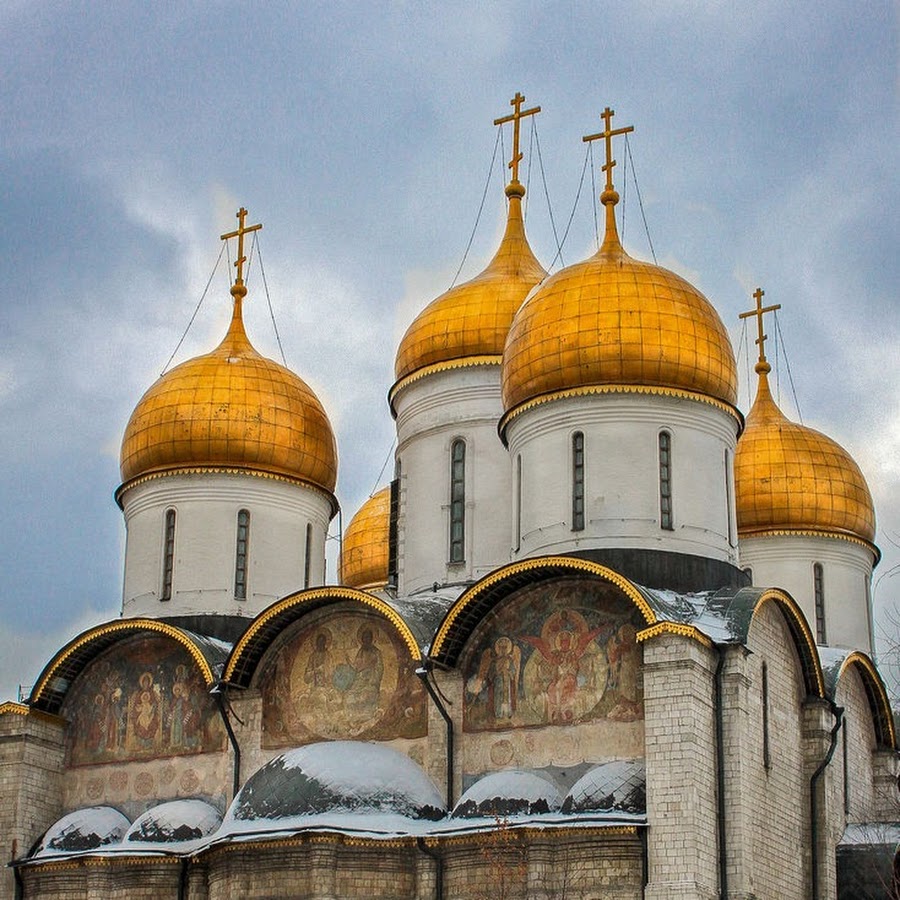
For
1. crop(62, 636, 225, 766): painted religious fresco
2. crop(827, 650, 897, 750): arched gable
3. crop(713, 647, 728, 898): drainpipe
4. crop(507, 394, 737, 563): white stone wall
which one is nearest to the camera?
crop(713, 647, 728, 898): drainpipe

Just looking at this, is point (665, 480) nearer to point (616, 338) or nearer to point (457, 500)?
point (616, 338)

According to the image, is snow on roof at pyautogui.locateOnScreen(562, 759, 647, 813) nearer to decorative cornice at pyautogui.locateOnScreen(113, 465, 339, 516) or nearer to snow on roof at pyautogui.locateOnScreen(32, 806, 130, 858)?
snow on roof at pyautogui.locateOnScreen(32, 806, 130, 858)

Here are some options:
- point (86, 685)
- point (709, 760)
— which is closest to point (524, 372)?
point (709, 760)

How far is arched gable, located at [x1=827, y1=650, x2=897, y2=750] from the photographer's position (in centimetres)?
1832

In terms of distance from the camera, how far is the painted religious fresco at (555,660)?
1573 centimetres

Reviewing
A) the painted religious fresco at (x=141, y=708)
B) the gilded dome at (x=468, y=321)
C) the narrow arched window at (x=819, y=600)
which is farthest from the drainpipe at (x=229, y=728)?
the narrow arched window at (x=819, y=600)

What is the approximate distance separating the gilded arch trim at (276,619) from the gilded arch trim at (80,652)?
804 mm

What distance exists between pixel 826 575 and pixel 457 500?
513 centimetres

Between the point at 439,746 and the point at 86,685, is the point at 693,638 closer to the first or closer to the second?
the point at 439,746

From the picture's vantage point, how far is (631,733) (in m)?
15.5

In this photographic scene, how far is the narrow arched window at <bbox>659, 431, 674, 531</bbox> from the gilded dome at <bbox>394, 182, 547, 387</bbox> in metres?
3.27

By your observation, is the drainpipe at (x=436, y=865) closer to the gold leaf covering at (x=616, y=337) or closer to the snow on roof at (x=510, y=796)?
the snow on roof at (x=510, y=796)

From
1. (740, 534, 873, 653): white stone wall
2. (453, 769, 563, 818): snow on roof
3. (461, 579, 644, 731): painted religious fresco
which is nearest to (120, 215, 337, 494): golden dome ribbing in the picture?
(461, 579, 644, 731): painted religious fresco

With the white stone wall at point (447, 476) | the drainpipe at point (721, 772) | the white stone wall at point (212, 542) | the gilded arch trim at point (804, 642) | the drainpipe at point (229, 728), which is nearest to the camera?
the drainpipe at point (721, 772)
